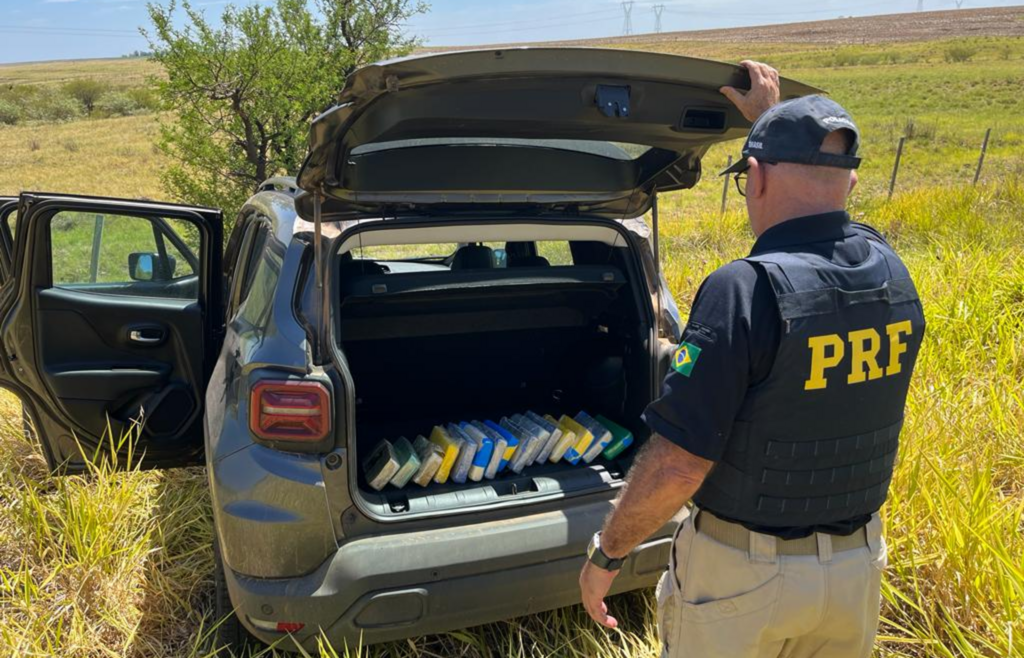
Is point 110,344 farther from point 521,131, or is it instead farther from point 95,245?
point 521,131

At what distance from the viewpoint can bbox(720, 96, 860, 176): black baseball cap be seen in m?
1.57

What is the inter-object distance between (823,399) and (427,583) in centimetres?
124

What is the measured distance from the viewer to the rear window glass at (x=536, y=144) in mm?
2353

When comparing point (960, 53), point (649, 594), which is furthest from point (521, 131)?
point (960, 53)

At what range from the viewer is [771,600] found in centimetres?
169

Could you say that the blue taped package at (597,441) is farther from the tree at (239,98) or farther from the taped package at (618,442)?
the tree at (239,98)

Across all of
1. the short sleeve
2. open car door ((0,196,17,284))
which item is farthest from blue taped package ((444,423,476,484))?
open car door ((0,196,17,284))

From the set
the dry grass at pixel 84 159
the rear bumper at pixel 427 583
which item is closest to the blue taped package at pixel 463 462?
the rear bumper at pixel 427 583

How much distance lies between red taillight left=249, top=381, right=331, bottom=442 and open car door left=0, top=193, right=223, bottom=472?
1234mm

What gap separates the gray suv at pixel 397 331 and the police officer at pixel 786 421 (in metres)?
0.55

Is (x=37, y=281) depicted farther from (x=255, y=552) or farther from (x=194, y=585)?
(x=255, y=552)

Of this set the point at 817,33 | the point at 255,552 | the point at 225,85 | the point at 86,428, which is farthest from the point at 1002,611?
the point at 817,33

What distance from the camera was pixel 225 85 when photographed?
8.70 metres

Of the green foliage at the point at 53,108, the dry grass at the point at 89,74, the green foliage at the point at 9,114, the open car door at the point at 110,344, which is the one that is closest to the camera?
the open car door at the point at 110,344
